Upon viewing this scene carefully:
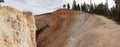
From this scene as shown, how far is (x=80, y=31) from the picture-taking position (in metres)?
62.6

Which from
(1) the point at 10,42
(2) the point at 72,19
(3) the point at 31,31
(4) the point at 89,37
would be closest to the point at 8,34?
(1) the point at 10,42

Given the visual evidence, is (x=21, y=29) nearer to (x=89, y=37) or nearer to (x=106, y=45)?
(x=106, y=45)

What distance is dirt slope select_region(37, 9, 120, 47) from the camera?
143ft

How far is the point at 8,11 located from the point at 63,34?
42.8 m

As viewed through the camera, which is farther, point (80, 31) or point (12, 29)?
point (80, 31)

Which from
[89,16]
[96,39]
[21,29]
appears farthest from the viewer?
[89,16]

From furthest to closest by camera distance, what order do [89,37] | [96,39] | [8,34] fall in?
[89,37] → [96,39] → [8,34]

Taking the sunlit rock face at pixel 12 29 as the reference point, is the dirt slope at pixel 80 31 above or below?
below

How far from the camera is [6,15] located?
28.8m

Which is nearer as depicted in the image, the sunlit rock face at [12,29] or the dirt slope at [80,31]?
the sunlit rock face at [12,29]

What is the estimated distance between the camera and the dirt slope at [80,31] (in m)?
43.7

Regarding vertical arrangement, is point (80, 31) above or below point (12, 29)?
below

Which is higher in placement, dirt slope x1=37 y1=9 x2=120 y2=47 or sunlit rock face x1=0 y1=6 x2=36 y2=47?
sunlit rock face x1=0 y1=6 x2=36 y2=47

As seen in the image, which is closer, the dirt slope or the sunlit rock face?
the sunlit rock face
